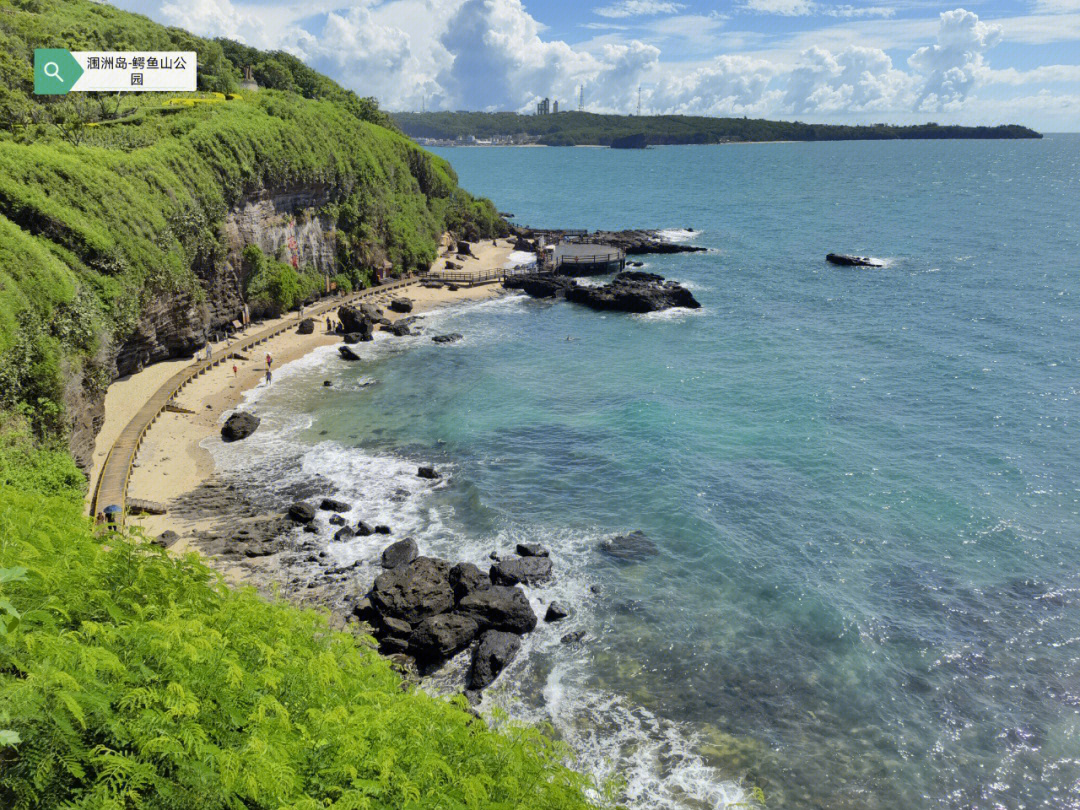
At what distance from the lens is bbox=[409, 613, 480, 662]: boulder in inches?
1034

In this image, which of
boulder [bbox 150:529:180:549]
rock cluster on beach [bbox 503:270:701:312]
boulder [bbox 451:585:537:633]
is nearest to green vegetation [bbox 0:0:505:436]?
boulder [bbox 150:529:180:549]

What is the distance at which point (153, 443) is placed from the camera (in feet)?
130

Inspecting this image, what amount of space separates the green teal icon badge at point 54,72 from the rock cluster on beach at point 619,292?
4499 centimetres

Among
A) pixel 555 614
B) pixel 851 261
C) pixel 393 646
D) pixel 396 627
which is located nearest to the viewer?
pixel 393 646

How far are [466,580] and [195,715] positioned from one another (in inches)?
770

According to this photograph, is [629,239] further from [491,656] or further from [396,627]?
[491,656]

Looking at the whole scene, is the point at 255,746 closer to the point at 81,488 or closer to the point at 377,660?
the point at 377,660

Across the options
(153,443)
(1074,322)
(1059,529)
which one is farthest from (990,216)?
(153,443)

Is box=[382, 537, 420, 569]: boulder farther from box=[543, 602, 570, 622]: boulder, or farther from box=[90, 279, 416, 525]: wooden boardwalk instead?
box=[90, 279, 416, 525]: wooden boardwalk

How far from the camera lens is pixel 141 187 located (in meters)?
46.4

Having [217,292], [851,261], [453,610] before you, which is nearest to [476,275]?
[217,292]

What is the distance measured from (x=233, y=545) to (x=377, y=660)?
18.8 meters

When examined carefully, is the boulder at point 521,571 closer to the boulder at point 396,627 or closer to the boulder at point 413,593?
the boulder at point 413,593

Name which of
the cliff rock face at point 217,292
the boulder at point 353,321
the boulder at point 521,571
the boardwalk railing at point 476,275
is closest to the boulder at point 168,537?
the cliff rock face at point 217,292
